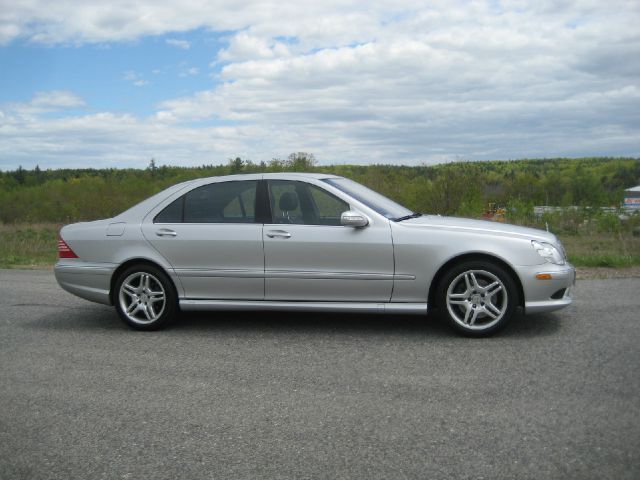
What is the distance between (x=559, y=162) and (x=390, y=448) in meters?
93.0

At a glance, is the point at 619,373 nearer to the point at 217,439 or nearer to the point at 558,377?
the point at 558,377

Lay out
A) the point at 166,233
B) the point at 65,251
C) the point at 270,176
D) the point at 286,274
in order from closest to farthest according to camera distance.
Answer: the point at 286,274 → the point at 166,233 → the point at 270,176 → the point at 65,251

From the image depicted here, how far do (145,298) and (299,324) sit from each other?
1.59 m

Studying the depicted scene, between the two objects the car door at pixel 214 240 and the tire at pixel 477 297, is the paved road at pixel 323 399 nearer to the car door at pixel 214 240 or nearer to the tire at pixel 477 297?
the tire at pixel 477 297

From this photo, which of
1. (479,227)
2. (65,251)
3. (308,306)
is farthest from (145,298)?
(479,227)

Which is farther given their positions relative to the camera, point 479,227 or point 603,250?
point 603,250

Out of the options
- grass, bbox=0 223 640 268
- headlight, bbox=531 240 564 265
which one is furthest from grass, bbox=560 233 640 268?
headlight, bbox=531 240 564 265

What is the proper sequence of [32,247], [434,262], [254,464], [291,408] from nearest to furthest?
[254,464]
[291,408]
[434,262]
[32,247]

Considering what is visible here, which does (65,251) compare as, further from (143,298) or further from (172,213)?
(172,213)

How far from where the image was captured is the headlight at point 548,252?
→ 644cm

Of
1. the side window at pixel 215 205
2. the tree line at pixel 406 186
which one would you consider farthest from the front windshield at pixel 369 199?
the tree line at pixel 406 186

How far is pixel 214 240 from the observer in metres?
6.93

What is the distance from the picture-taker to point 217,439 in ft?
13.4

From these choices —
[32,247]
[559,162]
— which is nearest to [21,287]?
[32,247]
